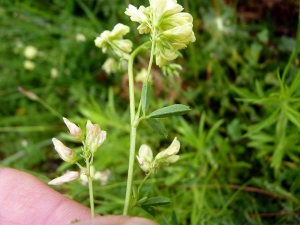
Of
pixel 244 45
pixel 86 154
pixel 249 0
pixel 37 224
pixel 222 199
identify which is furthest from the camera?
pixel 249 0

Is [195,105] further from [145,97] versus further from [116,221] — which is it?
[116,221]

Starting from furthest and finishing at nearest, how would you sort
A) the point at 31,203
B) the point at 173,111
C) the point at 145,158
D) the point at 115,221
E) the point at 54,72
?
the point at 54,72, the point at 31,203, the point at 145,158, the point at 173,111, the point at 115,221

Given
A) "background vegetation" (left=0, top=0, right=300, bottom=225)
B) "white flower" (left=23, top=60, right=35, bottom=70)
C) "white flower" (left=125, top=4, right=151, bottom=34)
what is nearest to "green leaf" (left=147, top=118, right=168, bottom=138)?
"white flower" (left=125, top=4, right=151, bottom=34)

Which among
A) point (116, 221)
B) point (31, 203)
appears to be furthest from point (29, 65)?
point (116, 221)

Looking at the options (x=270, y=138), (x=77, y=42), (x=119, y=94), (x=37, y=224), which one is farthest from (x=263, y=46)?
(x=37, y=224)

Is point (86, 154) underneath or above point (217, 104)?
above

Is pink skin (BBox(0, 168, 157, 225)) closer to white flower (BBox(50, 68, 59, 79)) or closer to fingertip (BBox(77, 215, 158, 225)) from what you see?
fingertip (BBox(77, 215, 158, 225))

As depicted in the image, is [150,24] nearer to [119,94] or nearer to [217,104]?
[217,104]
